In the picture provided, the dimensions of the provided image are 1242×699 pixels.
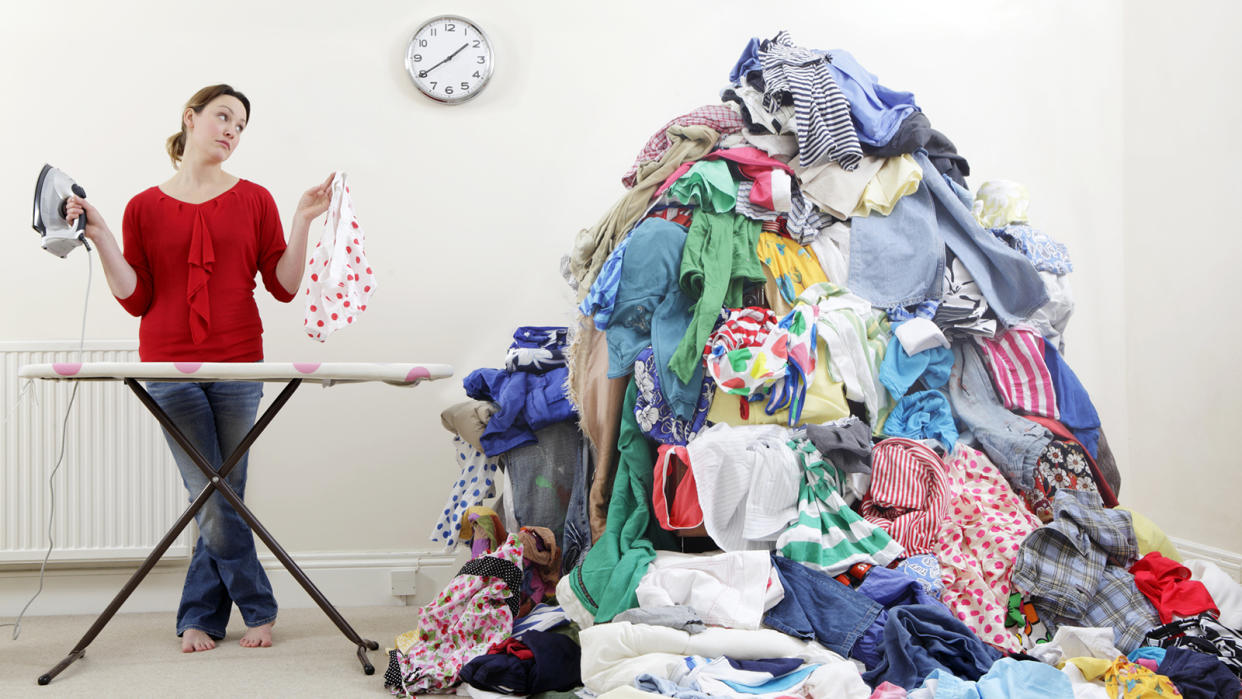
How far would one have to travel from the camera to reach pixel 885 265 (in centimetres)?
214

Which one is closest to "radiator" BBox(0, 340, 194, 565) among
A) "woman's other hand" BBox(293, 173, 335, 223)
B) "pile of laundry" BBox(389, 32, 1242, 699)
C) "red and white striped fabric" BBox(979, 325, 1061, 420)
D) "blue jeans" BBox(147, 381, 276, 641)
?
"blue jeans" BBox(147, 381, 276, 641)

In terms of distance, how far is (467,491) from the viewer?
2.43 meters

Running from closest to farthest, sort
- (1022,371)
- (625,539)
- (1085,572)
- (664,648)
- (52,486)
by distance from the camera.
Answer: (664,648)
(1085,572)
(625,539)
(1022,371)
(52,486)

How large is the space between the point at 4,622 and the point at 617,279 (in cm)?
198

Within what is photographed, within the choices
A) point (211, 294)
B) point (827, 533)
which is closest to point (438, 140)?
point (211, 294)

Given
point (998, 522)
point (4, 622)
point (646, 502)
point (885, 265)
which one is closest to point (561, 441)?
point (646, 502)

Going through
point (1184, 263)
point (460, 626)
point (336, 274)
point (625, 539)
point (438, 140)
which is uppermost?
point (438, 140)

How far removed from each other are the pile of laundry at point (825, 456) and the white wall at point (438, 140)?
1.67 ft

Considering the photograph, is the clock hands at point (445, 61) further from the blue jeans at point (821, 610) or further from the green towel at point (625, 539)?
the blue jeans at point (821, 610)

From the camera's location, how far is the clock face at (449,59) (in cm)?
287

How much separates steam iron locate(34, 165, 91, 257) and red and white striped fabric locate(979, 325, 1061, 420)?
1963 millimetres

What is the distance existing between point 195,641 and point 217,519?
298mm

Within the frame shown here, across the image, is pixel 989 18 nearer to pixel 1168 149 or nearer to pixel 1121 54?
pixel 1121 54

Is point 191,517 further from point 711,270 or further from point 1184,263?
point 1184,263
